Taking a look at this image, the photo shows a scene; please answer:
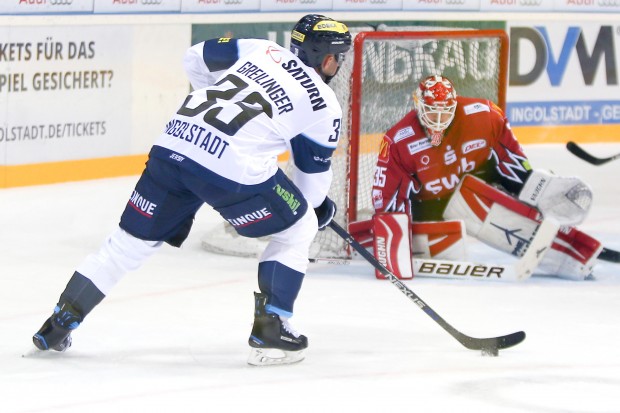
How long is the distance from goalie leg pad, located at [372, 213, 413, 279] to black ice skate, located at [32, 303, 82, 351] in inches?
68.9

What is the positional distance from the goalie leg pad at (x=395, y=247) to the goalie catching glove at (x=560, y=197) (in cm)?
53

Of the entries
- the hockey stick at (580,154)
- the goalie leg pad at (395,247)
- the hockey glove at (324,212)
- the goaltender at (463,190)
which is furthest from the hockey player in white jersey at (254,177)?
the hockey stick at (580,154)

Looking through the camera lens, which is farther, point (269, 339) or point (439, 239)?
point (439, 239)

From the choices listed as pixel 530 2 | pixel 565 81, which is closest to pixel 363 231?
pixel 530 2

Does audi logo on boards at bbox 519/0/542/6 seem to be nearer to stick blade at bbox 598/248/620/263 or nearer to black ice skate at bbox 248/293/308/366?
stick blade at bbox 598/248/620/263

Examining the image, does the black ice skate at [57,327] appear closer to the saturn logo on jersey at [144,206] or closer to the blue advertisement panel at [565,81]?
the saturn logo on jersey at [144,206]

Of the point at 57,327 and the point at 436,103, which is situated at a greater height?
the point at 436,103

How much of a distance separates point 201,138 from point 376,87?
7.85 feet

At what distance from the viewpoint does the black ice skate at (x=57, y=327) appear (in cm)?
389

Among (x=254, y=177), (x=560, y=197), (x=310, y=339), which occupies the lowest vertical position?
(x=310, y=339)

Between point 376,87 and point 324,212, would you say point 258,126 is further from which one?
point 376,87

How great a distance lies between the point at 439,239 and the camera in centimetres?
550

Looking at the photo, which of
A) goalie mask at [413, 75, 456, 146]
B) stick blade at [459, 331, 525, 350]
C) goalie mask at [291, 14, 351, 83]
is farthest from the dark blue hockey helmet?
goalie mask at [413, 75, 456, 146]

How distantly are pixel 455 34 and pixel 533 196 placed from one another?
1058mm
